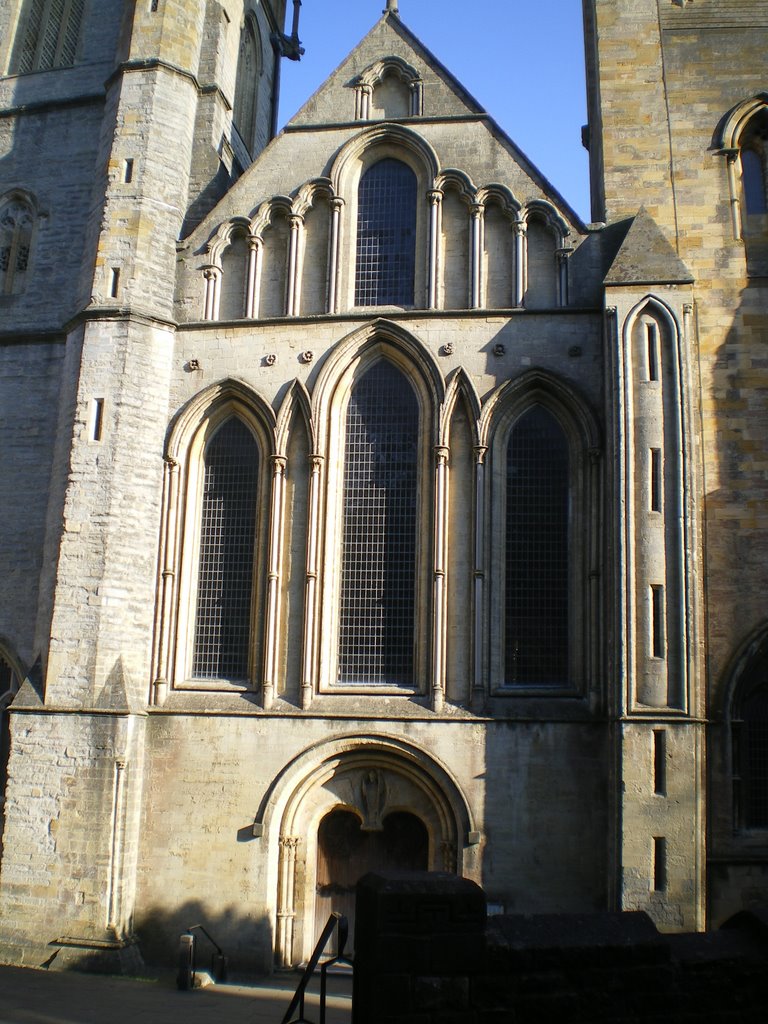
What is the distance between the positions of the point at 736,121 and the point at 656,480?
23.0 ft

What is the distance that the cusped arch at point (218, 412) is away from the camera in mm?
16031

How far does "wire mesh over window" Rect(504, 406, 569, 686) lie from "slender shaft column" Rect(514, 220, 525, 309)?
5.86 feet

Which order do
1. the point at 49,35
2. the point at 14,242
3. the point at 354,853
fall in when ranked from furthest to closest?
the point at 49,35, the point at 14,242, the point at 354,853

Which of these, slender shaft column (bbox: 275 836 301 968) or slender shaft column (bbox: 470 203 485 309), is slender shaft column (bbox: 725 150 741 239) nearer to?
slender shaft column (bbox: 470 203 485 309)

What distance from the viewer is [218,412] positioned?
648 inches

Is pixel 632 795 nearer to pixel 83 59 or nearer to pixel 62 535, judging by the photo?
pixel 62 535

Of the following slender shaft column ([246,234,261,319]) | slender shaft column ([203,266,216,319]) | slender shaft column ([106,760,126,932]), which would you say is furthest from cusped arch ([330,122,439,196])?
slender shaft column ([106,760,126,932])

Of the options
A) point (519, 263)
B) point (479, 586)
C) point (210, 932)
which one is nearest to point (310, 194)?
point (519, 263)

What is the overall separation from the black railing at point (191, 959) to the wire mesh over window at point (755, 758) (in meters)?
7.45

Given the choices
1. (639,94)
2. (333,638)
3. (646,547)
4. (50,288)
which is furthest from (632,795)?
(50,288)

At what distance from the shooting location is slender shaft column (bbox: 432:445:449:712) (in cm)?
1448

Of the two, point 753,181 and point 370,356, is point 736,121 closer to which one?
point 753,181

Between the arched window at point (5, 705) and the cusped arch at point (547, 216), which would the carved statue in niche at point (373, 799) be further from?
the cusped arch at point (547, 216)

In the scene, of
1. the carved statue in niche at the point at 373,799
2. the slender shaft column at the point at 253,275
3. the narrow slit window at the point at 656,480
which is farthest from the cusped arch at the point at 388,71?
the carved statue in niche at the point at 373,799
